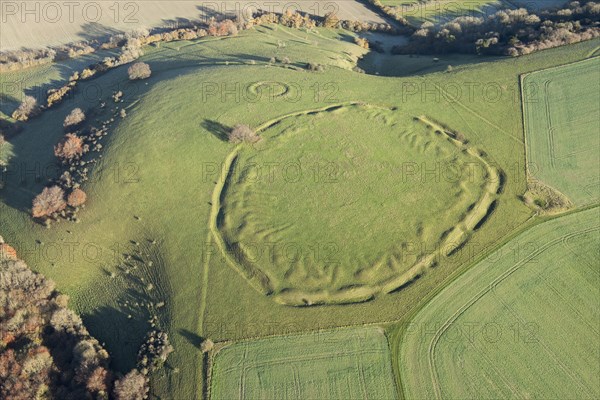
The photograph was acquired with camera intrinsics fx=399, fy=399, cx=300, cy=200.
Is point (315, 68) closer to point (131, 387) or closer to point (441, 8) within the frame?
point (441, 8)

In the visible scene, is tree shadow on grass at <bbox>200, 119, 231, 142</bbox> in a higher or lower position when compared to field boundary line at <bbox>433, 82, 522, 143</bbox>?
lower

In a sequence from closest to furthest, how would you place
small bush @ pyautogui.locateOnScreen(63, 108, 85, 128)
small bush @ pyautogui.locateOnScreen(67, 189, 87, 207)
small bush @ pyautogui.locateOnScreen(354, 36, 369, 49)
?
small bush @ pyautogui.locateOnScreen(67, 189, 87, 207), small bush @ pyautogui.locateOnScreen(63, 108, 85, 128), small bush @ pyautogui.locateOnScreen(354, 36, 369, 49)

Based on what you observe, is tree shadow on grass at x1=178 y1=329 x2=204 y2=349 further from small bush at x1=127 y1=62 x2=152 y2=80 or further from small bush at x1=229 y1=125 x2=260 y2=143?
small bush at x1=127 y1=62 x2=152 y2=80

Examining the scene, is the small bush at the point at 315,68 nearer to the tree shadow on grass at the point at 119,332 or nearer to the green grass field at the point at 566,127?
the green grass field at the point at 566,127

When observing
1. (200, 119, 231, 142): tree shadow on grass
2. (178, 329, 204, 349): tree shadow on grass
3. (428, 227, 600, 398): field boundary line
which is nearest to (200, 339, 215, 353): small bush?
(178, 329, 204, 349): tree shadow on grass

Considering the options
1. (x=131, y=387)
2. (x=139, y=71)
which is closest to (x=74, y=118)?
(x=139, y=71)

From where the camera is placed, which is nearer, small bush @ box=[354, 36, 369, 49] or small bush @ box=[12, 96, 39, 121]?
small bush @ box=[12, 96, 39, 121]

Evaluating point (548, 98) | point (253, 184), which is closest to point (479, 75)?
point (548, 98)
